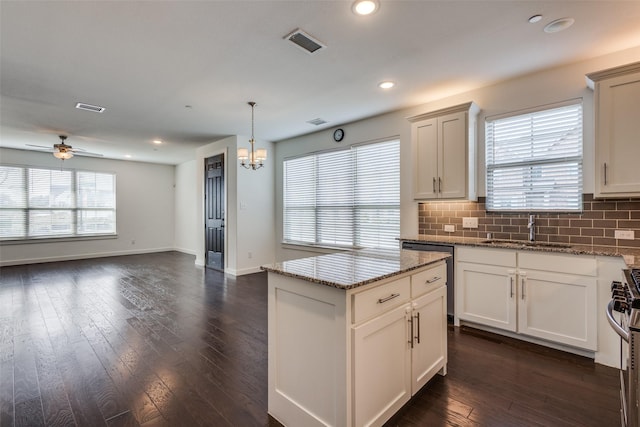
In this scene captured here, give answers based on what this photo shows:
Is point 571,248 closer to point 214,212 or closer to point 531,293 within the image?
point 531,293

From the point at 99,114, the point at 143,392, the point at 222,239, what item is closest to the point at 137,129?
the point at 99,114

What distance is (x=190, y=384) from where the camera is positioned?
88.0 inches

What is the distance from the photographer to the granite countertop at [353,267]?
1.56m

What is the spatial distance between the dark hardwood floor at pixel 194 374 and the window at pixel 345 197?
1.88 metres

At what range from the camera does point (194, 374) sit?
2.37 metres

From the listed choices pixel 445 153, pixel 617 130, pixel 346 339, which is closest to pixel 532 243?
pixel 617 130

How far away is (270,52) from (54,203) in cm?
786

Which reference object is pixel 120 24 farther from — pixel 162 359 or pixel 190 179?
pixel 190 179

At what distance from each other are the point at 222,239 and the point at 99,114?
2.92 meters

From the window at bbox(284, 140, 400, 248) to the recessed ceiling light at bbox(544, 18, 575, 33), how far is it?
2.19 metres

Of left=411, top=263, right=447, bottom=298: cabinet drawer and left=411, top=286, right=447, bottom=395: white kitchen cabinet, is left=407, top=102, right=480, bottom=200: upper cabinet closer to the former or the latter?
left=411, top=263, right=447, bottom=298: cabinet drawer

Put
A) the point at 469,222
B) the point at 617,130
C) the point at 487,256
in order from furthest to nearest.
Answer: the point at 469,222
the point at 487,256
the point at 617,130

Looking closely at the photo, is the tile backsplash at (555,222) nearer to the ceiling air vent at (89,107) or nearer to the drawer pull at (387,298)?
the drawer pull at (387,298)

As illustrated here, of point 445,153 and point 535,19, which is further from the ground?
point 535,19
